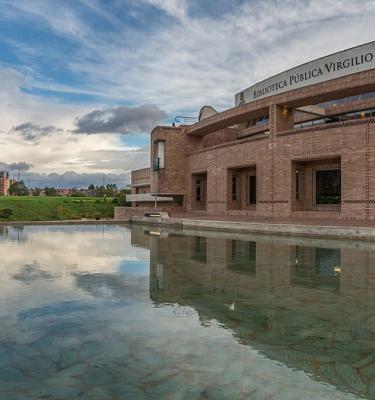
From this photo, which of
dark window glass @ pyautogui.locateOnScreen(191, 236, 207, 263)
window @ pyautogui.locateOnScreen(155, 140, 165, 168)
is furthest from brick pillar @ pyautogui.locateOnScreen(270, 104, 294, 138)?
window @ pyautogui.locateOnScreen(155, 140, 165, 168)

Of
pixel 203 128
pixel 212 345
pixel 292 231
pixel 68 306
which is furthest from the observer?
pixel 203 128

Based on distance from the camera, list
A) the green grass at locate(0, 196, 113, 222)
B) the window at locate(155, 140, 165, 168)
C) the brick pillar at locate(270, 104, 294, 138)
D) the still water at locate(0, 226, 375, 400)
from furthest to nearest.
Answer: the green grass at locate(0, 196, 113, 222) < the window at locate(155, 140, 165, 168) < the brick pillar at locate(270, 104, 294, 138) < the still water at locate(0, 226, 375, 400)

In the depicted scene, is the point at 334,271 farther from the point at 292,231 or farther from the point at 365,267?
the point at 292,231

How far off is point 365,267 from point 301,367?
7797mm

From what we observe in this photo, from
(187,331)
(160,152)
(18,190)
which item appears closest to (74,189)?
(18,190)

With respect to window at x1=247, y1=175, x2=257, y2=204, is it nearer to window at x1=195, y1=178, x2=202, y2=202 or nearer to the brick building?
the brick building

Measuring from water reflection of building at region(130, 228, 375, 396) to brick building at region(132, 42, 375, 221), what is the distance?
12.4 metres

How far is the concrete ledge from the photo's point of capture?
1853cm

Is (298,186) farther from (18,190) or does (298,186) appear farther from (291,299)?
(18,190)

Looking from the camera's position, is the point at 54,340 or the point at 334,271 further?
the point at 334,271

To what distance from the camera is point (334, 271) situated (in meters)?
10.7

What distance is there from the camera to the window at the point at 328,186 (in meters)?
29.8

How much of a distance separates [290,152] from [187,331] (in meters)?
24.7

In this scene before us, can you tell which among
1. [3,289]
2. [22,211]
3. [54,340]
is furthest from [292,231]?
[22,211]
